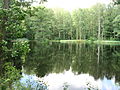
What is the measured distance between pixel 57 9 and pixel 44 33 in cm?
3422

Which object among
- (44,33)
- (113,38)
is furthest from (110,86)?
(113,38)

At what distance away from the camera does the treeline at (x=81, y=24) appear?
6050 cm

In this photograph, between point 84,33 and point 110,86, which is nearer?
point 110,86

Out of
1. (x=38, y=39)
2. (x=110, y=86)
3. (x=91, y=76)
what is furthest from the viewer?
(x=38, y=39)

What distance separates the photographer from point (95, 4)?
72625 mm

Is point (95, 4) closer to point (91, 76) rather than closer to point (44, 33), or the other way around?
point (44, 33)

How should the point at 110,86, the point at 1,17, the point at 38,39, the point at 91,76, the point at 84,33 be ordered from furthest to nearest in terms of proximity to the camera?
1. the point at 84,33
2. the point at 38,39
3. the point at 91,76
4. the point at 110,86
5. the point at 1,17

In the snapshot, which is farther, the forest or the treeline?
the treeline

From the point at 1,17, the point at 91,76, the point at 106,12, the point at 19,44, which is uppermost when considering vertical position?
the point at 106,12

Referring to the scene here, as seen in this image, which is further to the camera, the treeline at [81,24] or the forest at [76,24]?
the treeline at [81,24]

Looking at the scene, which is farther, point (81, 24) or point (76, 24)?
point (76, 24)

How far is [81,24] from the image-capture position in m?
80.2

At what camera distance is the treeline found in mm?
60500

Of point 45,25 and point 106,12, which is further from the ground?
point 106,12
